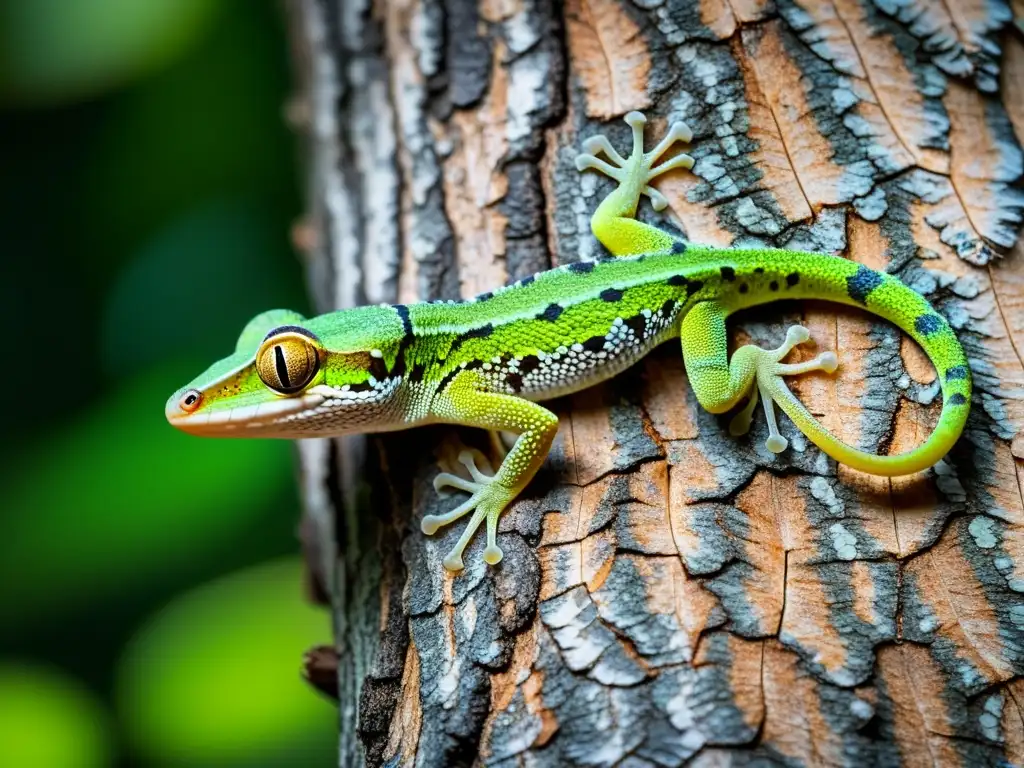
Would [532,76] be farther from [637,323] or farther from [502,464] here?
[502,464]

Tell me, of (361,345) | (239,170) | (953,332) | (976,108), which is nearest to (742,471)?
(953,332)

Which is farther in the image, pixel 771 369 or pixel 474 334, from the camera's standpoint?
pixel 474 334

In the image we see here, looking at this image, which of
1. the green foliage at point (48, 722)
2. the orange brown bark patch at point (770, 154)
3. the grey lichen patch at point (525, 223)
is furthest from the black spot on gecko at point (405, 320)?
the green foliage at point (48, 722)

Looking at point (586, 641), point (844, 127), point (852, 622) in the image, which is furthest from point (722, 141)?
point (586, 641)

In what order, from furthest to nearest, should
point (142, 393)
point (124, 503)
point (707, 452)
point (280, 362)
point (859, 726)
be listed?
1. point (142, 393)
2. point (124, 503)
3. point (280, 362)
4. point (707, 452)
5. point (859, 726)

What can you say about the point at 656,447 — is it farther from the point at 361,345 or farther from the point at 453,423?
the point at 361,345
